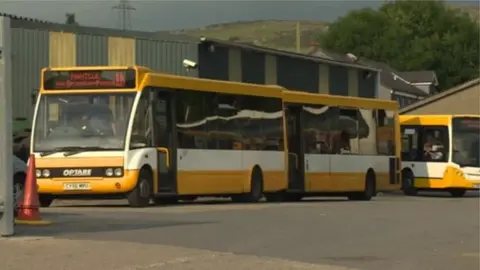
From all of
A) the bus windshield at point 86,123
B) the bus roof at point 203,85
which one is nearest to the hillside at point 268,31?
the bus roof at point 203,85

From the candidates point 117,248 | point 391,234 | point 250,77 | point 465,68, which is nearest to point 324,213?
point 391,234

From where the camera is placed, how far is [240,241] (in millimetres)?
14250

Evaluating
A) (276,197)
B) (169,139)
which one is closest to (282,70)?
(276,197)

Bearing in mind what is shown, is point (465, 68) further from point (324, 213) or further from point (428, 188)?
point (324, 213)

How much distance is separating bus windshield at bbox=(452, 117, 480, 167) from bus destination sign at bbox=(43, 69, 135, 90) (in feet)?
62.1

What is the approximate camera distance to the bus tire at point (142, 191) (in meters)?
20.6

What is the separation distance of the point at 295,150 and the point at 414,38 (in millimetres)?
84876

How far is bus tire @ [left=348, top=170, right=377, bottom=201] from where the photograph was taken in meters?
30.0

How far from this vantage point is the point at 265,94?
84.4 feet

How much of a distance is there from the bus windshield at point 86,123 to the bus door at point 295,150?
7360 mm

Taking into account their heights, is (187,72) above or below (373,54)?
below

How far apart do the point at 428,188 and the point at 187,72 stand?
10.00 metres

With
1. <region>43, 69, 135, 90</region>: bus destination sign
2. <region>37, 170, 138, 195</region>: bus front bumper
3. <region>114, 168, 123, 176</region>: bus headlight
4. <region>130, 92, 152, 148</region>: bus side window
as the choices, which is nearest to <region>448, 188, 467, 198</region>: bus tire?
<region>130, 92, 152, 148</region>: bus side window

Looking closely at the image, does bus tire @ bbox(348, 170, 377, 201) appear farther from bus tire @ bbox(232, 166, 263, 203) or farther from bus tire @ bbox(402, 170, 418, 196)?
bus tire @ bbox(402, 170, 418, 196)
